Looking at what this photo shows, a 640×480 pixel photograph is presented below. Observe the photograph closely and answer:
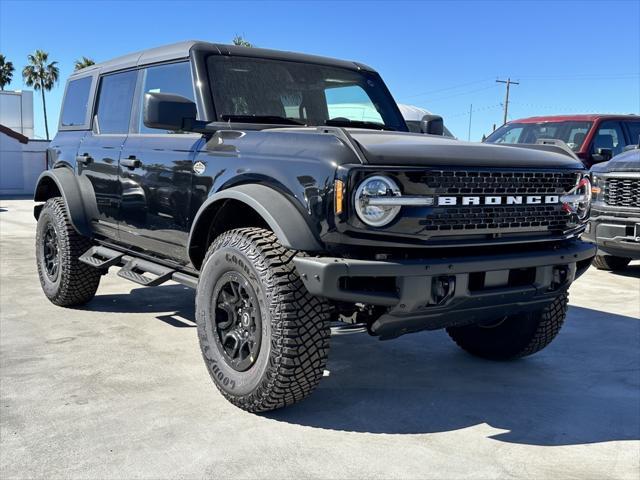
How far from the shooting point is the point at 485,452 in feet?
10.0

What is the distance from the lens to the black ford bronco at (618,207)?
7.18 meters

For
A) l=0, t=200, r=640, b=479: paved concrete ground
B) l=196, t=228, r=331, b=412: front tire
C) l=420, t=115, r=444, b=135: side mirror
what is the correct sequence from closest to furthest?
l=0, t=200, r=640, b=479: paved concrete ground < l=196, t=228, r=331, b=412: front tire < l=420, t=115, r=444, b=135: side mirror

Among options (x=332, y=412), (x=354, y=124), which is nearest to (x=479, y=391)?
(x=332, y=412)

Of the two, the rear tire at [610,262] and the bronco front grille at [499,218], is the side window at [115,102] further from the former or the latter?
the rear tire at [610,262]

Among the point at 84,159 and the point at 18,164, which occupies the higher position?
the point at 84,159

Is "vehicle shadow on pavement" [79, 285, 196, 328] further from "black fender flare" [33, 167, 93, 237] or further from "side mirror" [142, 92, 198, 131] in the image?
"side mirror" [142, 92, 198, 131]

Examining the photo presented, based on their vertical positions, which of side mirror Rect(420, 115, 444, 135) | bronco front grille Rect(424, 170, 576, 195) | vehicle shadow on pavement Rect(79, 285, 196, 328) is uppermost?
side mirror Rect(420, 115, 444, 135)

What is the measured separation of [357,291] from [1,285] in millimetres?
5016

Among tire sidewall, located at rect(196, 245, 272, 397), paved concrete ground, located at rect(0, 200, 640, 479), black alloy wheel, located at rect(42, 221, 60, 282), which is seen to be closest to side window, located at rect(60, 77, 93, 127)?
black alloy wheel, located at rect(42, 221, 60, 282)

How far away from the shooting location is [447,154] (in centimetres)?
312

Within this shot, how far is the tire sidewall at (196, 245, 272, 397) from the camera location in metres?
3.21

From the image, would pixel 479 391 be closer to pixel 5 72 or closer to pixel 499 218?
pixel 499 218

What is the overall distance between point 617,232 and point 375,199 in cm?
527

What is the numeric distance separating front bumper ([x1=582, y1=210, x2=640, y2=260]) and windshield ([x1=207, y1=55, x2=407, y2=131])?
3.64 meters
